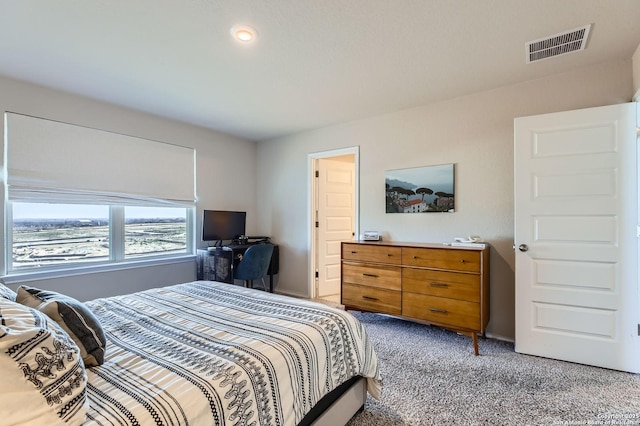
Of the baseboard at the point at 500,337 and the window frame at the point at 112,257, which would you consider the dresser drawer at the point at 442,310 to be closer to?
the baseboard at the point at 500,337

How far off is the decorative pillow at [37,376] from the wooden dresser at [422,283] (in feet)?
8.47

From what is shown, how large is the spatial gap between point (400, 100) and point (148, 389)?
3.23 meters

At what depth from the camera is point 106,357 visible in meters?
1.23

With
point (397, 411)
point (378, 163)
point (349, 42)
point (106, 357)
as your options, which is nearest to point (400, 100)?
point (378, 163)

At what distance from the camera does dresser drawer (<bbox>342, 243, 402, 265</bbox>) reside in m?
3.04

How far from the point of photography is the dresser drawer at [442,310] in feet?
8.52

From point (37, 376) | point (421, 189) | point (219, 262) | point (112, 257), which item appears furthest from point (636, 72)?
point (112, 257)

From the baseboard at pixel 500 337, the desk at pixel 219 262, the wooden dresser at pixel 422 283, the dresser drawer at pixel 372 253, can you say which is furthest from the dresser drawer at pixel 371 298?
the desk at pixel 219 262

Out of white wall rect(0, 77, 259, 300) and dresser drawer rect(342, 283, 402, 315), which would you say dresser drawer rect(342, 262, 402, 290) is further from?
white wall rect(0, 77, 259, 300)

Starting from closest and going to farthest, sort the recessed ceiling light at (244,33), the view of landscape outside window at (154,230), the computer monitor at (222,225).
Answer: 1. the recessed ceiling light at (244,33)
2. the view of landscape outside window at (154,230)
3. the computer monitor at (222,225)

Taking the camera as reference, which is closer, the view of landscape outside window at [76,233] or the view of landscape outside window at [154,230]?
the view of landscape outside window at [76,233]

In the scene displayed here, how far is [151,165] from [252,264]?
177cm

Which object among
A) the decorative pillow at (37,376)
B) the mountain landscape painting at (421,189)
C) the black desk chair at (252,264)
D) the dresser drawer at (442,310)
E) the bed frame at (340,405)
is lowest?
the bed frame at (340,405)

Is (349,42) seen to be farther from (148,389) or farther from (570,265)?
(570,265)
